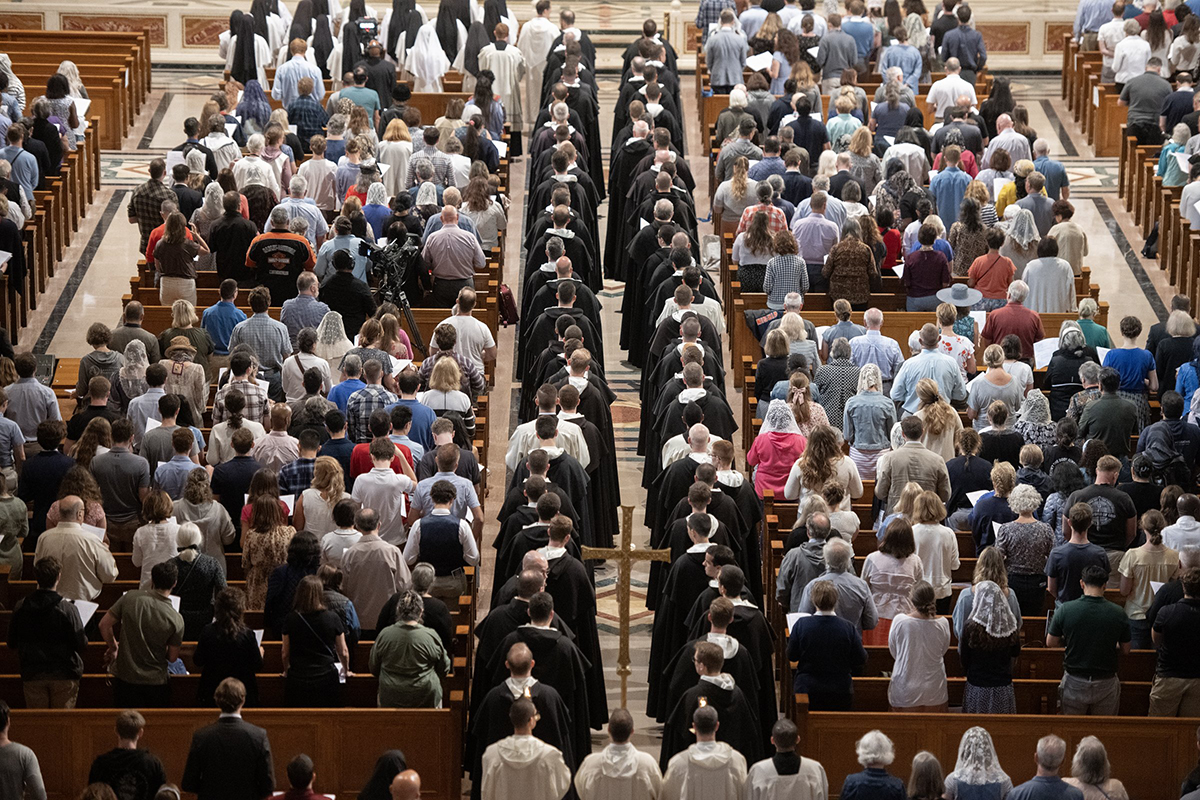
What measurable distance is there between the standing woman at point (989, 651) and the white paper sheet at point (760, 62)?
468 inches

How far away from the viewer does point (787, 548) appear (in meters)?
12.2

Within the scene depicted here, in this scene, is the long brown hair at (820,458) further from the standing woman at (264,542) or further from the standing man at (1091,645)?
the standing woman at (264,542)

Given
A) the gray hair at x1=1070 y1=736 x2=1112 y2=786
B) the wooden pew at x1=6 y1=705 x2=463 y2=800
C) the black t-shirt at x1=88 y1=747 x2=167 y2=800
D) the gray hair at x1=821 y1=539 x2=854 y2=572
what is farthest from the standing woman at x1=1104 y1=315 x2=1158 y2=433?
the black t-shirt at x1=88 y1=747 x2=167 y2=800

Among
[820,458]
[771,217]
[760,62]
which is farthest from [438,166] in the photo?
[820,458]

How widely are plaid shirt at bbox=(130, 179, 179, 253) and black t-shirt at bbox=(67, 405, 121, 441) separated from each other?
4264 millimetres

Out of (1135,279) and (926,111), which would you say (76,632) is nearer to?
(1135,279)

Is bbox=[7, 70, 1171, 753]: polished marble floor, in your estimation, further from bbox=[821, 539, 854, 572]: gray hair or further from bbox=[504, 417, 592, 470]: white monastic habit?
bbox=[821, 539, 854, 572]: gray hair

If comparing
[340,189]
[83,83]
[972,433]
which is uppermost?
[83,83]

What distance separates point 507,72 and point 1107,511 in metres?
11.8

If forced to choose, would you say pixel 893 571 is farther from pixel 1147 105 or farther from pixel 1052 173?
pixel 1147 105

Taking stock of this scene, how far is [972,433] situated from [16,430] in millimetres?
6318

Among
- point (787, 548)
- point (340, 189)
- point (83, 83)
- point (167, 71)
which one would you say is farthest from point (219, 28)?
point (787, 548)

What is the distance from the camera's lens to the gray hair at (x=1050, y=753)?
9.12 metres

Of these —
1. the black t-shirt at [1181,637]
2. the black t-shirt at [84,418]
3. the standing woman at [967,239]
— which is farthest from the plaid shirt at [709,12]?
the black t-shirt at [1181,637]
